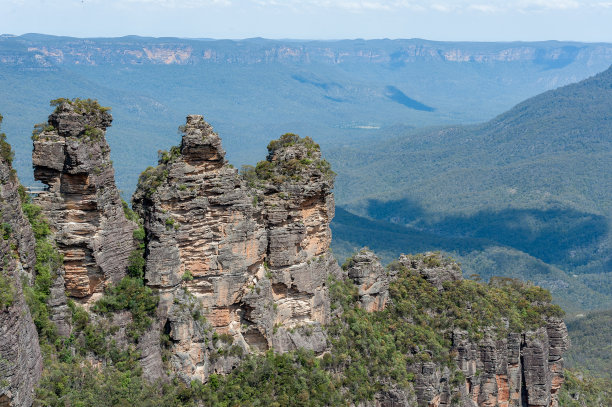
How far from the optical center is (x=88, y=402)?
30422 millimetres

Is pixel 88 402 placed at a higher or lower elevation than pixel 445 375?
higher

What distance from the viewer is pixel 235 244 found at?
36.7 metres

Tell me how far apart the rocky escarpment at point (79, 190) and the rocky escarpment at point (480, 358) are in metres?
19.3

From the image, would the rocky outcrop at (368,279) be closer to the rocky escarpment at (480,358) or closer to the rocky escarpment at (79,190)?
the rocky escarpment at (480,358)

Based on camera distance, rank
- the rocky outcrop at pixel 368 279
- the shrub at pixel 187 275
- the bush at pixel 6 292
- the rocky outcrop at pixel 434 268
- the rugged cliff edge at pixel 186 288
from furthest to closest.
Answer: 1. the rocky outcrop at pixel 434 268
2. the rocky outcrop at pixel 368 279
3. the shrub at pixel 187 275
4. the rugged cliff edge at pixel 186 288
5. the bush at pixel 6 292

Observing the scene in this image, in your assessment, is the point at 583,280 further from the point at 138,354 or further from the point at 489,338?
the point at 138,354

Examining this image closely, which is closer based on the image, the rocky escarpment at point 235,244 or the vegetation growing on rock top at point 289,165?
the rocky escarpment at point 235,244

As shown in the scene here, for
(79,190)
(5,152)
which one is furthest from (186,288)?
(5,152)

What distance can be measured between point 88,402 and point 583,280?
173 metres

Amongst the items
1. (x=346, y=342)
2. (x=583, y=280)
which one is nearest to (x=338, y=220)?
(x=583, y=280)

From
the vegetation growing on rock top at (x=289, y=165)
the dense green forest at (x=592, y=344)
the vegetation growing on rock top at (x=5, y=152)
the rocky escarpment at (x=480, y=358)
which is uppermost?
the vegetation growing on rock top at (x=5, y=152)

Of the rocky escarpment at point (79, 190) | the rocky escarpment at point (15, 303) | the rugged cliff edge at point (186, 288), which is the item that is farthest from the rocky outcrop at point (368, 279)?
the rocky escarpment at point (15, 303)

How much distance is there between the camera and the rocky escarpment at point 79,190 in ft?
105

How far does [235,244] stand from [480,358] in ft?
79.1
